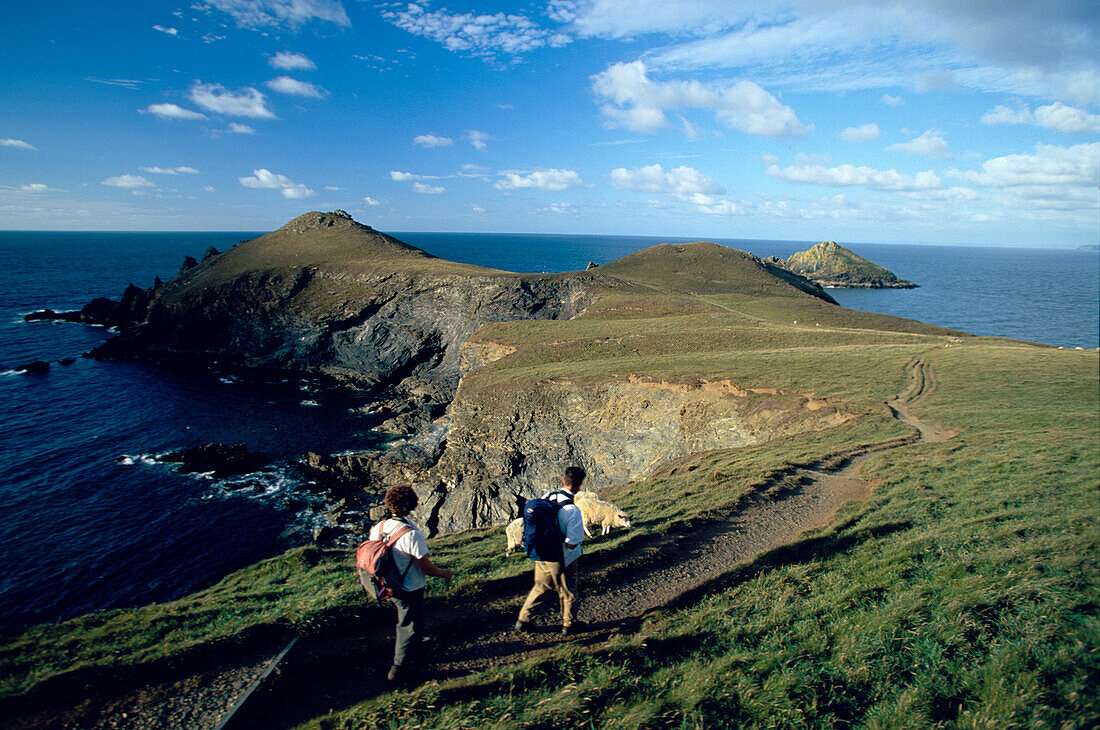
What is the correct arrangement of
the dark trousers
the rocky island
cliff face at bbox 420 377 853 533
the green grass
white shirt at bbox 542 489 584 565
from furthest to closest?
the rocky island
cliff face at bbox 420 377 853 533
white shirt at bbox 542 489 584 565
the dark trousers
the green grass

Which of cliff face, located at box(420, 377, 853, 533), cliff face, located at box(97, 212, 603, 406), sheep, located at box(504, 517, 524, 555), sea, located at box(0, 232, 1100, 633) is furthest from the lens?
cliff face, located at box(97, 212, 603, 406)

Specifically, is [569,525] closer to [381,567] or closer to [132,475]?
[381,567]

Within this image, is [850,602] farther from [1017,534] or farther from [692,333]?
[692,333]

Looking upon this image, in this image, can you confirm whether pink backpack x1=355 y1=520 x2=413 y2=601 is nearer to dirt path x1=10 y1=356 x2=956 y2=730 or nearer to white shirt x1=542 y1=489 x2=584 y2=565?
dirt path x1=10 y1=356 x2=956 y2=730

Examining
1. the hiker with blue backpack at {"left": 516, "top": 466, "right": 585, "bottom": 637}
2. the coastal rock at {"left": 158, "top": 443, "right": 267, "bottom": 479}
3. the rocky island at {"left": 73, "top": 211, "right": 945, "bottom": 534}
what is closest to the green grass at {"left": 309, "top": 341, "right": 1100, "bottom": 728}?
the hiker with blue backpack at {"left": 516, "top": 466, "right": 585, "bottom": 637}

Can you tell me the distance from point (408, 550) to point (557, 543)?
262 cm

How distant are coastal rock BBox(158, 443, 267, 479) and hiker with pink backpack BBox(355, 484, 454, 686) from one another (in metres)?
41.6

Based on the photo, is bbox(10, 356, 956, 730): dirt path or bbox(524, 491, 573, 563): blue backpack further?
bbox(524, 491, 573, 563): blue backpack

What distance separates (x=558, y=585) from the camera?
30.0ft

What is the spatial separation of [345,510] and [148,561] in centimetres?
1153

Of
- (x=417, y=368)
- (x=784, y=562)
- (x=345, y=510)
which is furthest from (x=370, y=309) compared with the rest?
(x=784, y=562)

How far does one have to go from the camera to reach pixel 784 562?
12445 millimetres

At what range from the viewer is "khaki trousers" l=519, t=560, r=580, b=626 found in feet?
29.7

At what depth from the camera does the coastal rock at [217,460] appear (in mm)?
41469
